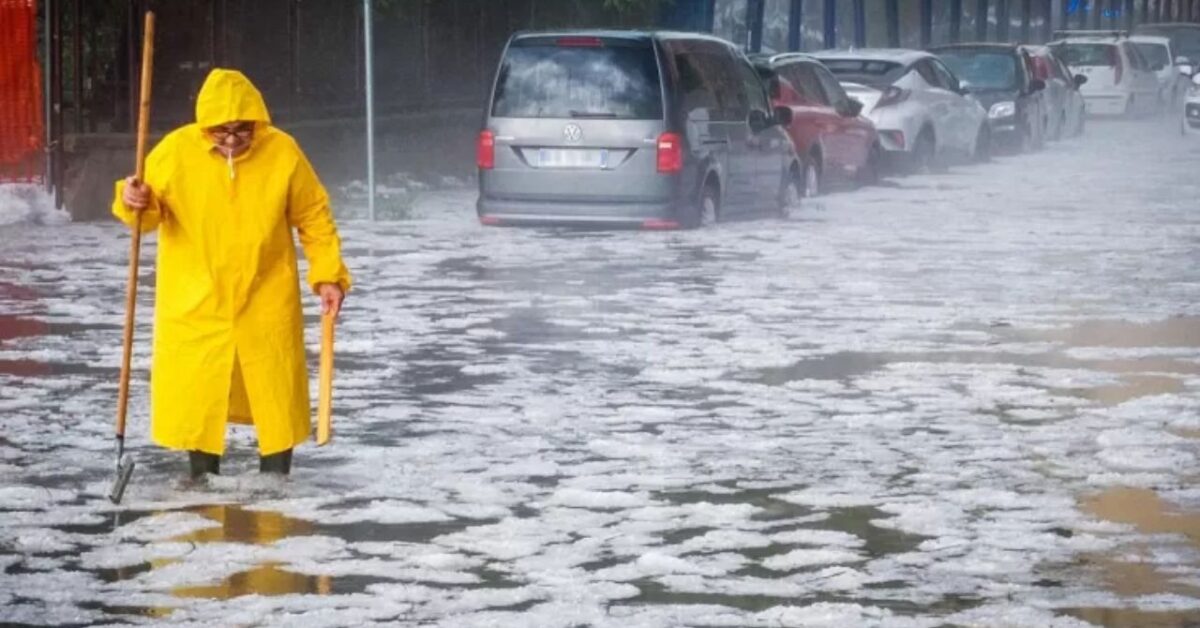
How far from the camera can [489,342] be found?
13586 mm

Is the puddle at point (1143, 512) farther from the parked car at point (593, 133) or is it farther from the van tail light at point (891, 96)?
the van tail light at point (891, 96)

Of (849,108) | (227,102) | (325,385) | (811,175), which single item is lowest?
(811,175)

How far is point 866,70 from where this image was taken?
99.3 feet

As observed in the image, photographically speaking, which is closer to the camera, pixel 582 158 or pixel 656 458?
pixel 656 458

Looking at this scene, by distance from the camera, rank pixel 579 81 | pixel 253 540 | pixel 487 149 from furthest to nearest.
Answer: pixel 487 149
pixel 579 81
pixel 253 540

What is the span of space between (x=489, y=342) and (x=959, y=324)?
2.77 metres

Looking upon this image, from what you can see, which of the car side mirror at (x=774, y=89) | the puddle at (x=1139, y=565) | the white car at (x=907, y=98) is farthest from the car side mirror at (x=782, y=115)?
the puddle at (x=1139, y=565)

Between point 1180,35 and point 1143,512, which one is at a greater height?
point 1180,35

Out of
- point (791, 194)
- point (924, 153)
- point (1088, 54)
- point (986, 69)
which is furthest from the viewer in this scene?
point (1088, 54)

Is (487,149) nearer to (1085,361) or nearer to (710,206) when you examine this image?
(710,206)

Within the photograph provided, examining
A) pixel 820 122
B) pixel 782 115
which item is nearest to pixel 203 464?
pixel 782 115

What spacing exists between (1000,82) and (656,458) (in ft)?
90.9

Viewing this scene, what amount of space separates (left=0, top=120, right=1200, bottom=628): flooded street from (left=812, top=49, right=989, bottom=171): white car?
11121 millimetres

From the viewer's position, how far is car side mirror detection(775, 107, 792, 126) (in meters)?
22.9
